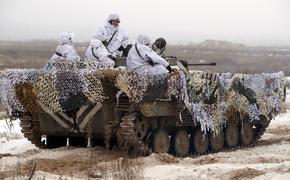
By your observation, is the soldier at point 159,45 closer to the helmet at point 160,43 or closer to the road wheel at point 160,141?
the helmet at point 160,43

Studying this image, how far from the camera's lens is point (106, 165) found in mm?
12625

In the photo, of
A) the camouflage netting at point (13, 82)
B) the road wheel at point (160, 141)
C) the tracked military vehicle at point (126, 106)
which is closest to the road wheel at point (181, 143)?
the tracked military vehicle at point (126, 106)

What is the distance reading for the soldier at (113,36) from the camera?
16484 mm

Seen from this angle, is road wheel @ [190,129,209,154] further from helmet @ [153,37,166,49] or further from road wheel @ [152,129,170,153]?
helmet @ [153,37,166,49]

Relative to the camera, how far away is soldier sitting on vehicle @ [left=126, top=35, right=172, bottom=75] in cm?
1491

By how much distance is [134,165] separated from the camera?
12516mm

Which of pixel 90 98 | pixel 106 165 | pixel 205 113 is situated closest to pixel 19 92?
pixel 90 98

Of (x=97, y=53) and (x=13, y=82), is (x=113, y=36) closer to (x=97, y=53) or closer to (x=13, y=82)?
(x=97, y=53)

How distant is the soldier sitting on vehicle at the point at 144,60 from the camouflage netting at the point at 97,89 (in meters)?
0.38

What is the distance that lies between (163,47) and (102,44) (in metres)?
1.27

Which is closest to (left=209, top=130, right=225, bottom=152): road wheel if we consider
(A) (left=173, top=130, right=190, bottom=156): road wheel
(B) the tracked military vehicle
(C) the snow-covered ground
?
(B) the tracked military vehicle

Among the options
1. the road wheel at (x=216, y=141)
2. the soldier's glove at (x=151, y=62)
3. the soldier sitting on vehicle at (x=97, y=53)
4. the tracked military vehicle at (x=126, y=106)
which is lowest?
the road wheel at (x=216, y=141)

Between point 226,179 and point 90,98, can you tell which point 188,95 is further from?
point 226,179

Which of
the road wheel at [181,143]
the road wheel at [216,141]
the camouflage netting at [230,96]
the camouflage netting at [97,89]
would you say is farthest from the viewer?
the road wheel at [216,141]
